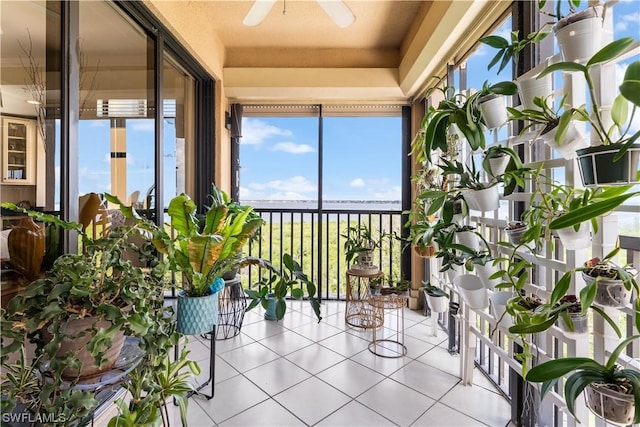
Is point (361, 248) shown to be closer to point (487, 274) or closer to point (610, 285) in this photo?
point (487, 274)

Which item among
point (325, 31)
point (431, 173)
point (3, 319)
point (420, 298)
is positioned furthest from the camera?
point (420, 298)

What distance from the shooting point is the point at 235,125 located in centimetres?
318

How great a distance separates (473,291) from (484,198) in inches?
19.8

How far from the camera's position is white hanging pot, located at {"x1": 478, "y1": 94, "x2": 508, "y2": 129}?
1188mm

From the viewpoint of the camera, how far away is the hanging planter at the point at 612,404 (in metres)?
0.72

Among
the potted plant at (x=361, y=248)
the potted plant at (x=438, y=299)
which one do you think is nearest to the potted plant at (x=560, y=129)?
the potted plant at (x=438, y=299)

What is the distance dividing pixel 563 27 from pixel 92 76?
191 cm

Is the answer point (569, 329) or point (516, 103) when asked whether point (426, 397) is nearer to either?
point (569, 329)

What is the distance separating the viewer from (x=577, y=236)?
36.7 inches

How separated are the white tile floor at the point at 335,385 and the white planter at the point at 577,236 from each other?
115cm

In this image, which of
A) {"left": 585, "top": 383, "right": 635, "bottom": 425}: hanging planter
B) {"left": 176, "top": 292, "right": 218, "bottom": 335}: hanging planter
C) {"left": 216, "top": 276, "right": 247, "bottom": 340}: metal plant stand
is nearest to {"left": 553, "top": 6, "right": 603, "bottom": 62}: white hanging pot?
{"left": 585, "top": 383, "right": 635, "bottom": 425}: hanging planter

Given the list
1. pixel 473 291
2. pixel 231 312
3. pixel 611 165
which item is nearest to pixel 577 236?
pixel 611 165

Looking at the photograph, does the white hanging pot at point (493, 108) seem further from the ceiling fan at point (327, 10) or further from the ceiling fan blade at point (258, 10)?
the ceiling fan blade at point (258, 10)

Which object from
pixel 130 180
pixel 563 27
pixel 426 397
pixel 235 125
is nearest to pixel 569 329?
pixel 563 27
